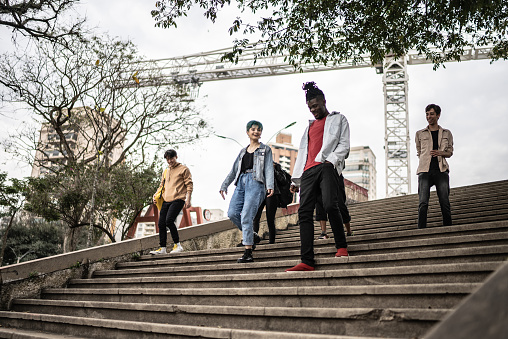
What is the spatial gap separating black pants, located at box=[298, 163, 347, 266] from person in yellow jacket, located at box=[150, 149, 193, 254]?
10.2 ft

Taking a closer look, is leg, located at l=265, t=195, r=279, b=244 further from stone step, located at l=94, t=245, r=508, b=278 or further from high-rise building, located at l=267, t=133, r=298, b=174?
high-rise building, located at l=267, t=133, r=298, b=174

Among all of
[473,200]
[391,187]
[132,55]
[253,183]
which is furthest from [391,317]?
[391,187]

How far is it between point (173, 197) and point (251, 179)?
1.97 metres

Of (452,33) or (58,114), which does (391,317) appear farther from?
(58,114)

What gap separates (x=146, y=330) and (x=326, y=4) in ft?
19.1

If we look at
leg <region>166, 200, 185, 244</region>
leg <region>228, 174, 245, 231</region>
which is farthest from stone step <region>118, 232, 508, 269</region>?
leg <region>166, 200, 185, 244</region>

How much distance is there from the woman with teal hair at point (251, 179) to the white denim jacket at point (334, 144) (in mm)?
879

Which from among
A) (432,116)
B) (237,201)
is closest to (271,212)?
(237,201)

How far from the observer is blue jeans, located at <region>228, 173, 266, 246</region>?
517cm

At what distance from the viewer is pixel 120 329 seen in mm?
3725

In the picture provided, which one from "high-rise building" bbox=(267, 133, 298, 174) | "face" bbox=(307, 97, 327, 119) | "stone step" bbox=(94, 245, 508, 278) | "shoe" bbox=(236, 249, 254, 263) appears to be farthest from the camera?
"high-rise building" bbox=(267, 133, 298, 174)

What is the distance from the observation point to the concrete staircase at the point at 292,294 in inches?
113

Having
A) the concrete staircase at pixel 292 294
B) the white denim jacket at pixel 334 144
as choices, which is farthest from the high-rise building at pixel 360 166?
the white denim jacket at pixel 334 144

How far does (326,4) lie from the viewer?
22.8 feet
